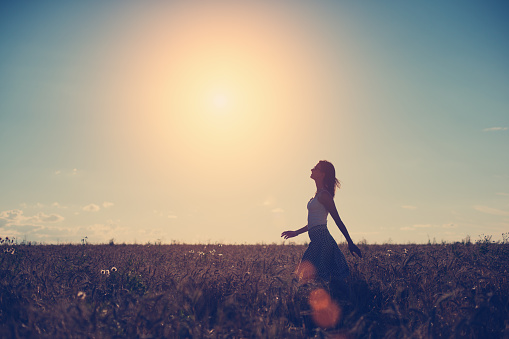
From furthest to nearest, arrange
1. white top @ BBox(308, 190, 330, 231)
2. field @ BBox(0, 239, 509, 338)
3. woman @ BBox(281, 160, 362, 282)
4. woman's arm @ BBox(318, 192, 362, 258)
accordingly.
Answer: white top @ BBox(308, 190, 330, 231)
woman @ BBox(281, 160, 362, 282)
woman's arm @ BBox(318, 192, 362, 258)
field @ BBox(0, 239, 509, 338)

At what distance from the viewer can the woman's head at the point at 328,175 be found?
6941 mm

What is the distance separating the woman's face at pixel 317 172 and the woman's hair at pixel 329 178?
41 millimetres

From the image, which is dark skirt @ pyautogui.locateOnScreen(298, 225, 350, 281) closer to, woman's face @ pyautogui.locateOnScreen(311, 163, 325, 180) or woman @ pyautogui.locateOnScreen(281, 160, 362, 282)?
woman @ pyautogui.locateOnScreen(281, 160, 362, 282)

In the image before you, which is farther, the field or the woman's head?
the woman's head

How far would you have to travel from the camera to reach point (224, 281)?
5848mm

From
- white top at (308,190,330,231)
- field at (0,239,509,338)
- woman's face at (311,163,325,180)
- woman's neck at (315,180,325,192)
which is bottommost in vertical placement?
field at (0,239,509,338)

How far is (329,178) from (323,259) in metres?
1.40

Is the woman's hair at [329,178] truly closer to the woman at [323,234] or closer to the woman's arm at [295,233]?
the woman at [323,234]

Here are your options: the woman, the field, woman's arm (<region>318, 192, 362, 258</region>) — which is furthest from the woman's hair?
the field

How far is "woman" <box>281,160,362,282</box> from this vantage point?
6617mm

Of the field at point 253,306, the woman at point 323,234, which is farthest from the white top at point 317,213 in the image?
the field at point 253,306

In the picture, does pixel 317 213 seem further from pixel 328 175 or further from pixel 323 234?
pixel 328 175

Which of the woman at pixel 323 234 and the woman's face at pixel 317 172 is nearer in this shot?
the woman at pixel 323 234

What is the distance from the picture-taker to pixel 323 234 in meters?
6.82
